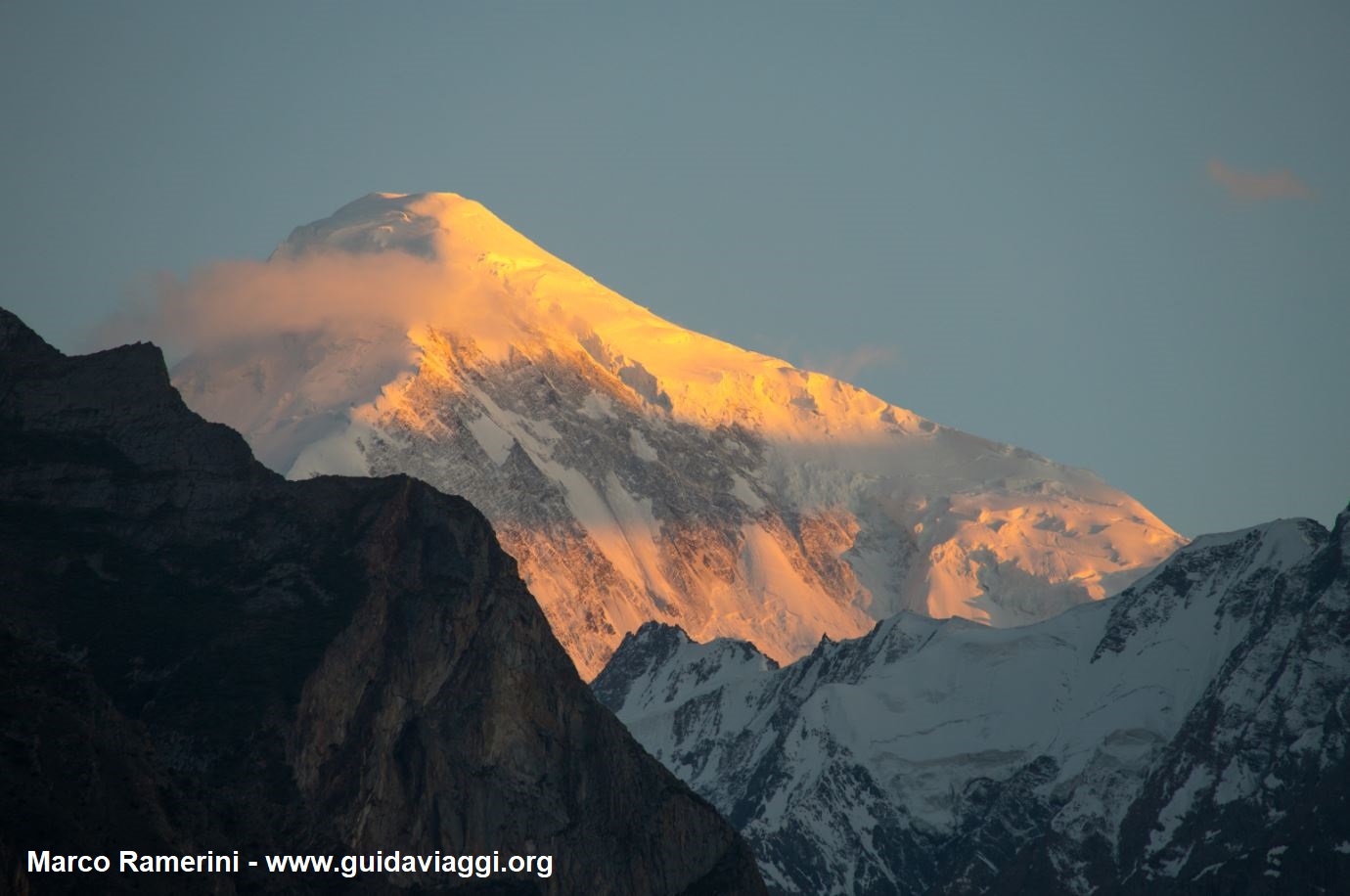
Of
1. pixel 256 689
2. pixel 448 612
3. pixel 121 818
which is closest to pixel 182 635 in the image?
pixel 256 689

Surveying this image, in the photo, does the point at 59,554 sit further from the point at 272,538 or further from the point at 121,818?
the point at 121,818

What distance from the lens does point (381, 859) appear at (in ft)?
596

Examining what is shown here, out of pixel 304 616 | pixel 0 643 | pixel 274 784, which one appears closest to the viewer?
pixel 0 643

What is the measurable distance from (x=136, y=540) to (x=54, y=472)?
6.36m

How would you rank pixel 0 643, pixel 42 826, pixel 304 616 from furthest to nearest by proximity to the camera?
1. pixel 304 616
2. pixel 0 643
3. pixel 42 826

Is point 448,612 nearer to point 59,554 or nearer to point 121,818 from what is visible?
point 59,554

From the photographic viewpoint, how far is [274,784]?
6895 inches

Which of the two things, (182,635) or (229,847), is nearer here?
(229,847)

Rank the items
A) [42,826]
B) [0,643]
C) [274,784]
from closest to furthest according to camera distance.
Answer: [42,826] < [0,643] < [274,784]

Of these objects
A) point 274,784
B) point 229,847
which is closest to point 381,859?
point 274,784

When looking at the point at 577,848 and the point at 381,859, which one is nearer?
the point at 381,859

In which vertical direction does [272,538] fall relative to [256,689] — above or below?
above

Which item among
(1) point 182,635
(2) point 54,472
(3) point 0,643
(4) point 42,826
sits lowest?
(4) point 42,826

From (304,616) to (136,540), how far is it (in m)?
11.0
